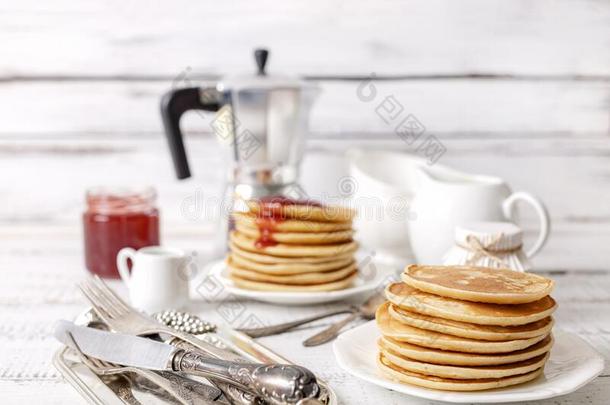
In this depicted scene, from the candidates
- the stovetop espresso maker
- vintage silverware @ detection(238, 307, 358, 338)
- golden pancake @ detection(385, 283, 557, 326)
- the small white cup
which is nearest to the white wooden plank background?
the stovetop espresso maker

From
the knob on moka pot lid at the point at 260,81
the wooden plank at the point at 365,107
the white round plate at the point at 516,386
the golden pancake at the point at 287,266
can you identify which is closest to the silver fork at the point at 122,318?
the white round plate at the point at 516,386

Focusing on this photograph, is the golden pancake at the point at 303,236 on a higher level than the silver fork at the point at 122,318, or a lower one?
higher

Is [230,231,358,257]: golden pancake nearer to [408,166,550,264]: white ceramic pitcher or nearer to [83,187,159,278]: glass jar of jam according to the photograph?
[408,166,550,264]: white ceramic pitcher

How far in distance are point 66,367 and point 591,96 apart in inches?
56.0

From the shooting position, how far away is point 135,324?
1039 millimetres

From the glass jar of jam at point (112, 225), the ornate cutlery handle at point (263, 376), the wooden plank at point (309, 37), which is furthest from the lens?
the wooden plank at point (309, 37)

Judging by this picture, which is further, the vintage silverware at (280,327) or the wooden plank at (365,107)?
the wooden plank at (365,107)

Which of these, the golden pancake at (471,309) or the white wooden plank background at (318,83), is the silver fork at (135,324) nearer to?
the golden pancake at (471,309)

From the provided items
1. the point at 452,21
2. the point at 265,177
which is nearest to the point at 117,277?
the point at 265,177

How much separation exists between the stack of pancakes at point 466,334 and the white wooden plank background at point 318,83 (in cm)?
88

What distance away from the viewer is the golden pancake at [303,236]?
49.7 inches

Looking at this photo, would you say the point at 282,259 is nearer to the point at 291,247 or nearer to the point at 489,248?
the point at 291,247

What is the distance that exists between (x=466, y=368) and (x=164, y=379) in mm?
349

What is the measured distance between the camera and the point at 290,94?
5.16 feet
